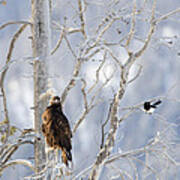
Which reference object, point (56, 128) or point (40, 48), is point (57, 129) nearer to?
point (56, 128)

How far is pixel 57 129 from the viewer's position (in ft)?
2.17

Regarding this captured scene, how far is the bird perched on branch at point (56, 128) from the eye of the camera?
645mm

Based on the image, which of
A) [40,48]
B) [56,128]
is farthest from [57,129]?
[40,48]

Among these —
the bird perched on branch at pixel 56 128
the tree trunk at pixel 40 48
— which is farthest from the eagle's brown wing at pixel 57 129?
the tree trunk at pixel 40 48

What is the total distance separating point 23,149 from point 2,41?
38.4 inches

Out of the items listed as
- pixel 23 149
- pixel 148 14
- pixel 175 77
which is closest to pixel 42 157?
pixel 148 14

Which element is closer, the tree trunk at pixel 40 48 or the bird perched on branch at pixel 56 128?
the bird perched on branch at pixel 56 128

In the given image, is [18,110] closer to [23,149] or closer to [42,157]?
[23,149]

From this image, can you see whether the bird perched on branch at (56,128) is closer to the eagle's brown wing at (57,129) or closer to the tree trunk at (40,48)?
the eagle's brown wing at (57,129)

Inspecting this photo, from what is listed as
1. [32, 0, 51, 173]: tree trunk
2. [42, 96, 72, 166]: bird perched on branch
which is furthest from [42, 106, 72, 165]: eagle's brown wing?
[32, 0, 51, 173]: tree trunk

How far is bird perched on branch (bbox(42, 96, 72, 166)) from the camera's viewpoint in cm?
65

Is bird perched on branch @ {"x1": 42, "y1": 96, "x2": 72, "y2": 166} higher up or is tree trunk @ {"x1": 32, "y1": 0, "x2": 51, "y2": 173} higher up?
tree trunk @ {"x1": 32, "y1": 0, "x2": 51, "y2": 173}

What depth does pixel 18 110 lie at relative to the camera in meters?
2.85

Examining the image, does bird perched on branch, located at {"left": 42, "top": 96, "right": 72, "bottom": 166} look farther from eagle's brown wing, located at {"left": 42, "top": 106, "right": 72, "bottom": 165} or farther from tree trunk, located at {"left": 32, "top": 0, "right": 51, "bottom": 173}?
tree trunk, located at {"left": 32, "top": 0, "right": 51, "bottom": 173}
